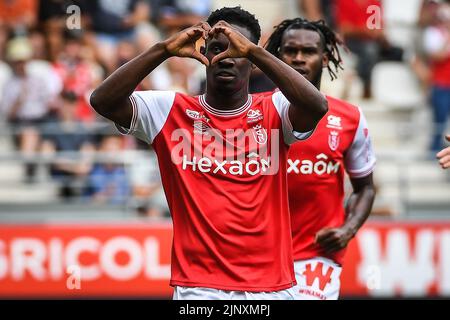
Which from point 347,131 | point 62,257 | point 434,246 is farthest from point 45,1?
point 347,131

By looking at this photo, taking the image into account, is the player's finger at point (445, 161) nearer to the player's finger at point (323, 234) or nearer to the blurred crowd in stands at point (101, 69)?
the player's finger at point (323, 234)

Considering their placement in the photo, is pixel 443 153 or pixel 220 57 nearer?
pixel 220 57

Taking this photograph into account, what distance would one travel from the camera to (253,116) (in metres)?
5.48

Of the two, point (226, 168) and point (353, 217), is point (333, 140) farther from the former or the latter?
point (226, 168)

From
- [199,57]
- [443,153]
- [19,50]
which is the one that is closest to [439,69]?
[19,50]

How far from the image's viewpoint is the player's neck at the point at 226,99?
541cm

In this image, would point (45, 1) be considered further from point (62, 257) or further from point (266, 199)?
point (266, 199)

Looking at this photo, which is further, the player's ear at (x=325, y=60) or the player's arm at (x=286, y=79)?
the player's ear at (x=325, y=60)

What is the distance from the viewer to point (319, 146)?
6711 mm

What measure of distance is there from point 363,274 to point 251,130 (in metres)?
6.70

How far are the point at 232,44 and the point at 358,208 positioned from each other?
7.21 ft

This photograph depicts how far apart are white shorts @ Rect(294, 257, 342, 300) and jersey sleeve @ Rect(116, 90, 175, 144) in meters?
1.65

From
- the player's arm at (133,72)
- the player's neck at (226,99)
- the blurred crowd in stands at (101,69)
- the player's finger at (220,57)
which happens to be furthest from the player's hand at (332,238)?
the blurred crowd in stands at (101,69)

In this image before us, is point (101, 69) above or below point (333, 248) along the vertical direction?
above
